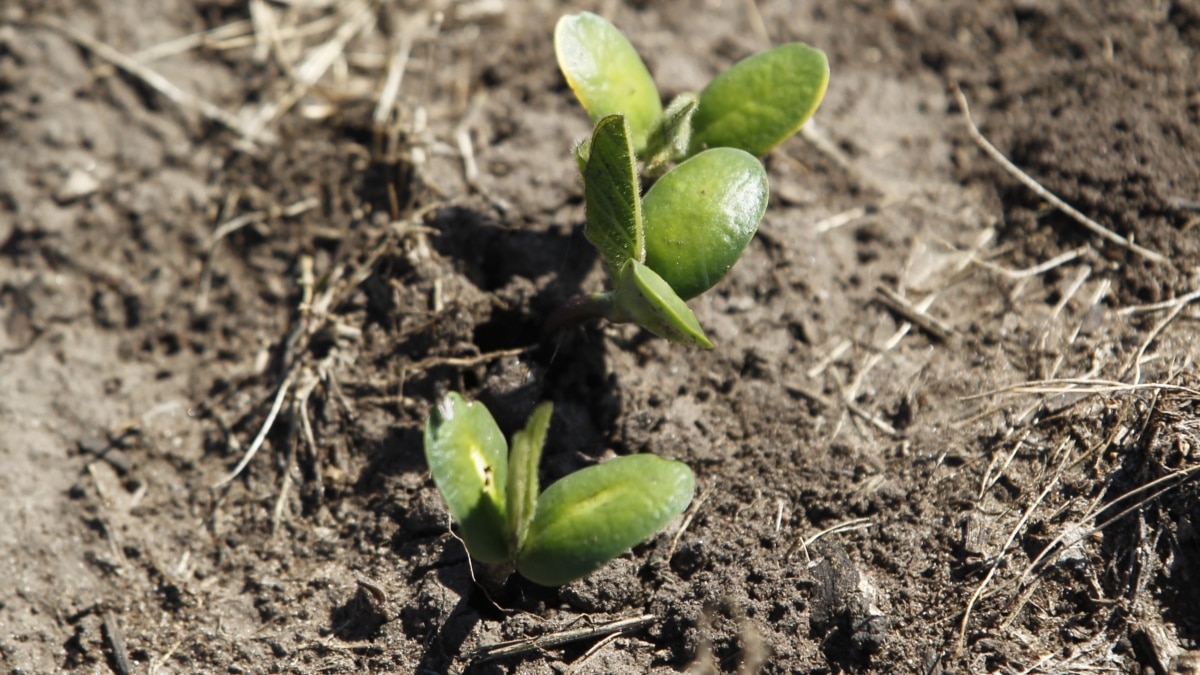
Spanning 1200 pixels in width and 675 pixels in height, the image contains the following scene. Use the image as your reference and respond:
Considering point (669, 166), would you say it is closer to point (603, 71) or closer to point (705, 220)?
point (603, 71)

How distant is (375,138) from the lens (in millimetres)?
2111

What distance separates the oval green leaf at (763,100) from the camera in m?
1.67

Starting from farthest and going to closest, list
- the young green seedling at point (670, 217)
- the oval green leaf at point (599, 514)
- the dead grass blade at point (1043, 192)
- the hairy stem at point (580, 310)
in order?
the dead grass blade at point (1043, 192) < the hairy stem at point (580, 310) < the young green seedling at point (670, 217) < the oval green leaf at point (599, 514)

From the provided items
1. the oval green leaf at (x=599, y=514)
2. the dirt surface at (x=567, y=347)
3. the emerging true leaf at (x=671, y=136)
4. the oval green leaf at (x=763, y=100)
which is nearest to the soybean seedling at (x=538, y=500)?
the oval green leaf at (x=599, y=514)

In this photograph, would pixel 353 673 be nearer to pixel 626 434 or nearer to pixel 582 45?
pixel 626 434

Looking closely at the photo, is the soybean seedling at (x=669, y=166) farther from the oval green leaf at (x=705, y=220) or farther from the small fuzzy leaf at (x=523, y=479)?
the small fuzzy leaf at (x=523, y=479)

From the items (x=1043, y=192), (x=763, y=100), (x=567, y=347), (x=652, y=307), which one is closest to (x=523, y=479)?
(x=652, y=307)

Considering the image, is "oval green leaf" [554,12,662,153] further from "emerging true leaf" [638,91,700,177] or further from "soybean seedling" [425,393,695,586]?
"soybean seedling" [425,393,695,586]

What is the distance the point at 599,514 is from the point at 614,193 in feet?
1.66

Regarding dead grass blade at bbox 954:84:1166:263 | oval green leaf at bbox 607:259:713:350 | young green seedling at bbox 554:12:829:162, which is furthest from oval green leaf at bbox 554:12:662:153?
dead grass blade at bbox 954:84:1166:263

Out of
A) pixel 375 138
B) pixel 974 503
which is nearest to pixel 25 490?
pixel 375 138

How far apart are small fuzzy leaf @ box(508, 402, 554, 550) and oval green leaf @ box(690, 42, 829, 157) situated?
0.65 m

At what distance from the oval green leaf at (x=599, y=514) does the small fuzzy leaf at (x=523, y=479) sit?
0.04 metres

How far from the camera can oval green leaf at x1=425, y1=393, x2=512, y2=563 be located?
54.2 inches
